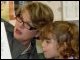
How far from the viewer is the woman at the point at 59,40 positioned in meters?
1.02

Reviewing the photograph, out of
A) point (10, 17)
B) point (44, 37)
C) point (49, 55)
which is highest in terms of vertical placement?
point (10, 17)

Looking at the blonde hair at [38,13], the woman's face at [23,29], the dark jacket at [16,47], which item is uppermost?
the blonde hair at [38,13]

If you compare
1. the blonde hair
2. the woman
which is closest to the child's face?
the woman

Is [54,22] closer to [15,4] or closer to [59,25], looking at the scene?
[59,25]

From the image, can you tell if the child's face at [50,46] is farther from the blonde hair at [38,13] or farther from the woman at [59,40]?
the blonde hair at [38,13]

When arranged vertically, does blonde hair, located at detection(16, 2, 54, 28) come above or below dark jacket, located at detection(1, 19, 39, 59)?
above

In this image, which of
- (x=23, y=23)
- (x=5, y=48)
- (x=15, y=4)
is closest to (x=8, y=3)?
(x=15, y=4)

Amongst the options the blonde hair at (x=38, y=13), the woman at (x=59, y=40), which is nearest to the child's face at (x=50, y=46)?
A: the woman at (x=59, y=40)

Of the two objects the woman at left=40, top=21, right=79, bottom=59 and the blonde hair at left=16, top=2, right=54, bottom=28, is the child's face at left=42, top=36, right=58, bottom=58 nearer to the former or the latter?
the woman at left=40, top=21, right=79, bottom=59

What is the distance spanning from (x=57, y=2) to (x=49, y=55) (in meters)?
0.31

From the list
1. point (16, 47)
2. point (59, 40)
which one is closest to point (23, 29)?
point (16, 47)

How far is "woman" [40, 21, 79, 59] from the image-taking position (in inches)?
40.1

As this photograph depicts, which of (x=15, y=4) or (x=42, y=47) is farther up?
(x=15, y=4)

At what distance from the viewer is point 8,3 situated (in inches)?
40.5
